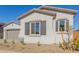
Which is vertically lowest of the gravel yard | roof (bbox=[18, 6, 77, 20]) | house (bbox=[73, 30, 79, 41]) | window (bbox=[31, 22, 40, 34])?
the gravel yard

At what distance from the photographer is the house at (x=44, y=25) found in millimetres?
10703

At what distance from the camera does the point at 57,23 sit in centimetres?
1072

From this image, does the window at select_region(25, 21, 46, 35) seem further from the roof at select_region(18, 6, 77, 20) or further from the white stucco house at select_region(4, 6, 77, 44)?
the roof at select_region(18, 6, 77, 20)

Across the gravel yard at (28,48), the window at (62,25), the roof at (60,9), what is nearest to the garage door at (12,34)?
the gravel yard at (28,48)

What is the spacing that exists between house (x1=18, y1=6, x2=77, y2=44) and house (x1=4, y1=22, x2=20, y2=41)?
65 millimetres

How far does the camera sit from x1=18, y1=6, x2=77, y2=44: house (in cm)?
1070

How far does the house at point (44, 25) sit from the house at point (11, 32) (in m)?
0.07

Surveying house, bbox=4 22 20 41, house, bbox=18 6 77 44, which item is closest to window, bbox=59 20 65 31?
house, bbox=18 6 77 44

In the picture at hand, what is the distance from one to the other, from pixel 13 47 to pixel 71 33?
3.08 feet

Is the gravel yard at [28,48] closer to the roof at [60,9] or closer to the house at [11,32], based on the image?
the house at [11,32]

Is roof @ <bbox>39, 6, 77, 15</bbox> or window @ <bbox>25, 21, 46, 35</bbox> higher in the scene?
roof @ <bbox>39, 6, 77, 15</bbox>

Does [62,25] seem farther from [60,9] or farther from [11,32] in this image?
[11,32]

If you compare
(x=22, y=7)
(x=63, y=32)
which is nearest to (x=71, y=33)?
(x=63, y=32)

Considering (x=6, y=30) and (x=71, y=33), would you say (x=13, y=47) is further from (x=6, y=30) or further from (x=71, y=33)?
(x=71, y=33)
